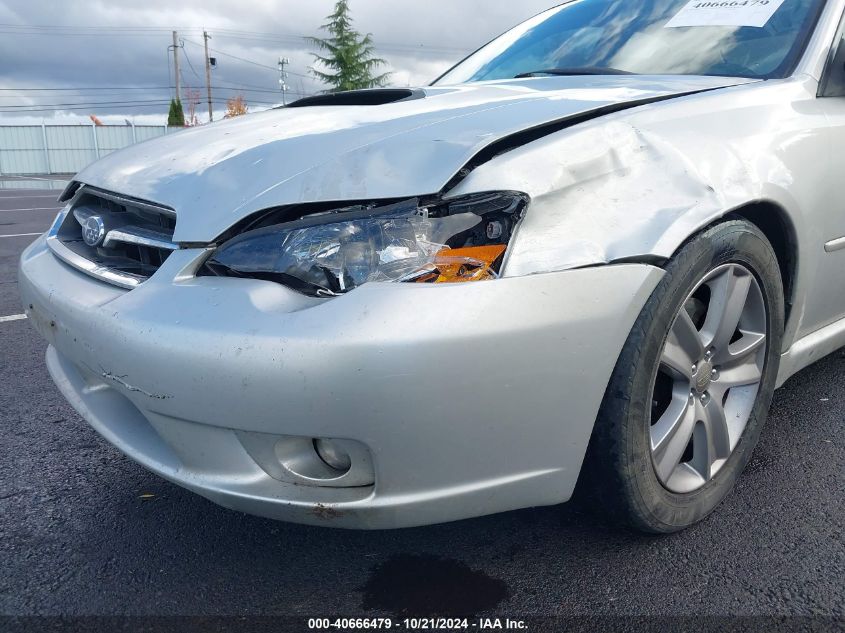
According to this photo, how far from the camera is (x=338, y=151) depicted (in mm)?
1624

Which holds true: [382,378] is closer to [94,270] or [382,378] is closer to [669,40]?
[94,270]

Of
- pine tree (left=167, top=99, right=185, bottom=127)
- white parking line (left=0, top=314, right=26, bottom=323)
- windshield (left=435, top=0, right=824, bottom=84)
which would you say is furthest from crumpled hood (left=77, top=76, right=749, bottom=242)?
pine tree (left=167, top=99, right=185, bottom=127)

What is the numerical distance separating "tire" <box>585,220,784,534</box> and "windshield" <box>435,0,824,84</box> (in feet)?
2.71

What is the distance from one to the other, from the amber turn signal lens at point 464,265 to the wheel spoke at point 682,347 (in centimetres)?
51

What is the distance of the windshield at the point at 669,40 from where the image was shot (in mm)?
2312

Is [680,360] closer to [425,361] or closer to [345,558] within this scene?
[425,361]

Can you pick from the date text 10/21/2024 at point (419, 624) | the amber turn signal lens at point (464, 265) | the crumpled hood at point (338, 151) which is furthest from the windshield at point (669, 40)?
the date text 10/21/2024 at point (419, 624)

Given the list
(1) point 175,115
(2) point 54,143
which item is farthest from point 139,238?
(1) point 175,115

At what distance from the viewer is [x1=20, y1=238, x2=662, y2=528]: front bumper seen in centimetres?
131

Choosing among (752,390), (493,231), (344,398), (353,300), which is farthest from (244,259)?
(752,390)

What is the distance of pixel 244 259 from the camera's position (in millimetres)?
1542

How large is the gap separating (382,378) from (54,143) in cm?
3806

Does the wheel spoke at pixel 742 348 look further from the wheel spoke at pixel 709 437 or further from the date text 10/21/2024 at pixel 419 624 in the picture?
the date text 10/21/2024 at pixel 419 624

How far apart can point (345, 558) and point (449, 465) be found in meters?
0.55
